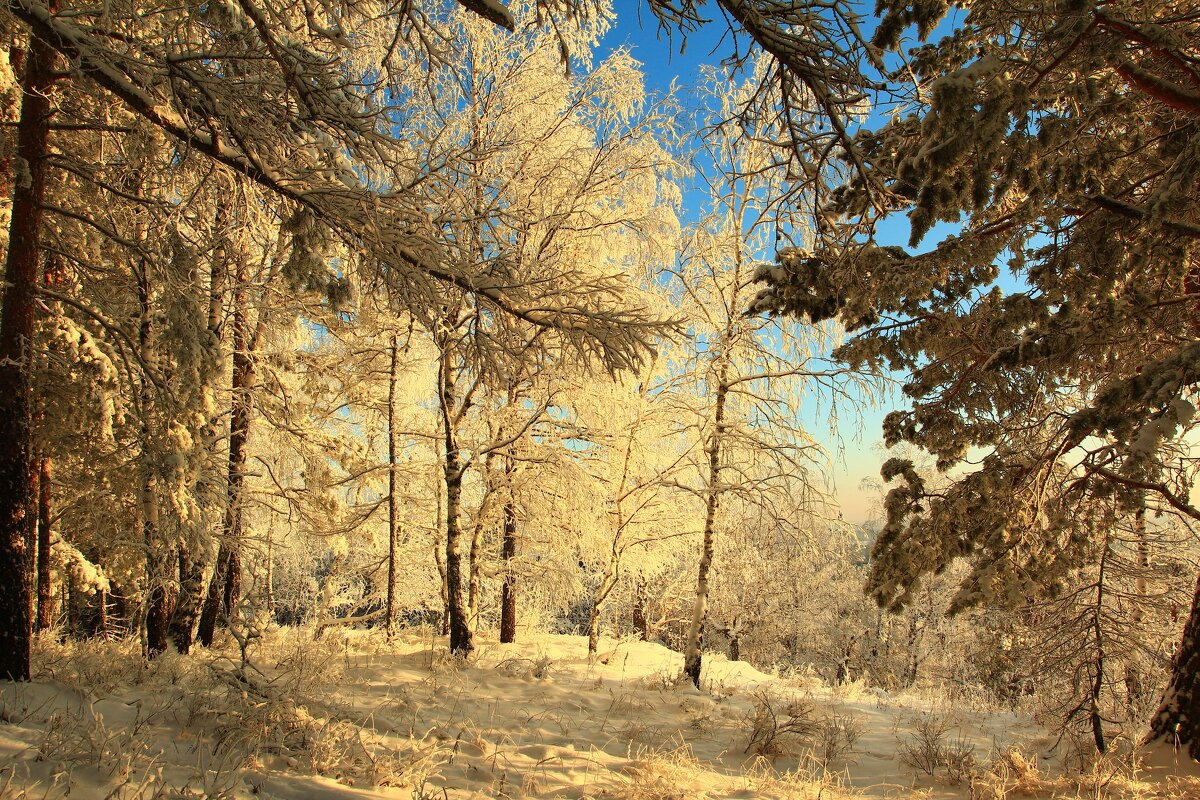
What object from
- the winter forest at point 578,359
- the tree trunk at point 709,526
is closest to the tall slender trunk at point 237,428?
the winter forest at point 578,359

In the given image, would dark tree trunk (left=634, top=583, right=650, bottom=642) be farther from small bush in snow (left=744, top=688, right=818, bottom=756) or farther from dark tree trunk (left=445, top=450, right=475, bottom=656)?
small bush in snow (left=744, top=688, right=818, bottom=756)

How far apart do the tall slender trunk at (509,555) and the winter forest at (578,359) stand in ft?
0.76

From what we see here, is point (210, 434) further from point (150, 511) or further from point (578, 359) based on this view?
point (578, 359)

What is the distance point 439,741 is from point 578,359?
3125 millimetres

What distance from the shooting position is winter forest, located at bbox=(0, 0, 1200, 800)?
3617 millimetres

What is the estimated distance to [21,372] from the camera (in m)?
4.59

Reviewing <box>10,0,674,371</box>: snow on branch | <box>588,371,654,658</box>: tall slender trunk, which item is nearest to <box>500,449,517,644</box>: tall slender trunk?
<box>588,371,654,658</box>: tall slender trunk

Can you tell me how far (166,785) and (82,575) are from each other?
7893 millimetres

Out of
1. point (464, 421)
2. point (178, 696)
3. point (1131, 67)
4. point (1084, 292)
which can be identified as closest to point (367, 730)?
point (178, 696)

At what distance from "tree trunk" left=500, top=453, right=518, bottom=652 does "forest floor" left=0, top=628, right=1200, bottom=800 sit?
237 centimetres

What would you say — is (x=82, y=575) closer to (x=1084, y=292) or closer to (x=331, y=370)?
(x=331, y=370)

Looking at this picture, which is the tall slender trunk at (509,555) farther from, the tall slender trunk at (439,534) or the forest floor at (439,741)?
the forest floor at (439,741)

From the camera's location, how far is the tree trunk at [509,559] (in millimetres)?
9883

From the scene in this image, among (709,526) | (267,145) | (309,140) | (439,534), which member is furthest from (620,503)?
(267,145)
